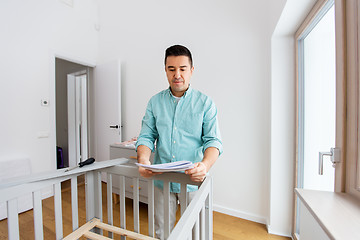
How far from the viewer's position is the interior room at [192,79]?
153 centimetres

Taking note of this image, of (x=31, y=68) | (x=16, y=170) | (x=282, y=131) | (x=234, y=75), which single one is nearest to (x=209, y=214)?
(x=282, y=131)

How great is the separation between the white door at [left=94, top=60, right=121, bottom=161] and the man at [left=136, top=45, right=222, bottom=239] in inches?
70.2

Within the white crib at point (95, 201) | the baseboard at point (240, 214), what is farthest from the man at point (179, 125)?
the baseboard at point (240, 214)

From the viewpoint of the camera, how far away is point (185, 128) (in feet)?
3.18

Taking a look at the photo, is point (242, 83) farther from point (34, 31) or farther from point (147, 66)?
point (34, 31)

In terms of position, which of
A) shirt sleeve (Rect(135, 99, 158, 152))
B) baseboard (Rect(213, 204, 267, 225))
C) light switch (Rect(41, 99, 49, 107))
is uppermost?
light switch (Rect(41, 99, 49, 107))

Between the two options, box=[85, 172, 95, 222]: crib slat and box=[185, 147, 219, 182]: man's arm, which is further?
box=[85, 172, 95, 222]: crib slat

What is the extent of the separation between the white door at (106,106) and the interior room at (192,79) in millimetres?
17

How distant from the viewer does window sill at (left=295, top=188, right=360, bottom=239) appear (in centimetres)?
52

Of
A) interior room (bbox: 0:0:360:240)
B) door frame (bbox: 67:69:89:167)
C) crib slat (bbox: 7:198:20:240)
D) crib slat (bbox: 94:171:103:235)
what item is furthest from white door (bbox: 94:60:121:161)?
crib slat (bbox: 7:198:20:240)

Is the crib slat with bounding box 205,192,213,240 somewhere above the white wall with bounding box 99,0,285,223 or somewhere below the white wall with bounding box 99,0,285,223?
below

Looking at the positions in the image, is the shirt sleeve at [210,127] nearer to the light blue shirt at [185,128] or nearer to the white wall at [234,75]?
the light blue shirt at [185,128]

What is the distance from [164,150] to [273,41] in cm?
141

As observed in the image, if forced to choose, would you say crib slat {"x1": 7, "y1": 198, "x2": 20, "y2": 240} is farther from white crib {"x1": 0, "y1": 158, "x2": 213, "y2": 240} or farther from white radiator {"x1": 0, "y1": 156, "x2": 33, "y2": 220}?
white radiator {"x1": 0, "y1": 156, "x2": 33, "y2": 220}
